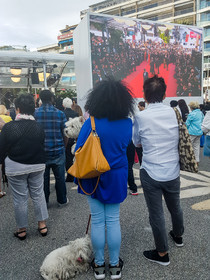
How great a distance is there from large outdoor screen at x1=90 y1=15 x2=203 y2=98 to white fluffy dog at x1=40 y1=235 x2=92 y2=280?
18.2 ft

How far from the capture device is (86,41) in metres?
7.14

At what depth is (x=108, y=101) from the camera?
1.81m

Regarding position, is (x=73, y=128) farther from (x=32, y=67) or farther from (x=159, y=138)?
(x=32, y=67)

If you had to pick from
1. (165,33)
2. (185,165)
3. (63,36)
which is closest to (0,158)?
(185,165)

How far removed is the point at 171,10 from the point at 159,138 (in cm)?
5316

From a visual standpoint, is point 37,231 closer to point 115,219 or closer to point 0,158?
point 0,158

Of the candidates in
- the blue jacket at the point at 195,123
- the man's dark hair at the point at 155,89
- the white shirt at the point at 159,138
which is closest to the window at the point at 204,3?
the blue jacket at the point at 195,123

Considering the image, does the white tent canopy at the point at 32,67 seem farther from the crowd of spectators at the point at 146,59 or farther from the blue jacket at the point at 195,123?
the blue jacket at the point at 195,123

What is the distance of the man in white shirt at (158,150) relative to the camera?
6.67 feet

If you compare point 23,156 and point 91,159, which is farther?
point 23,156

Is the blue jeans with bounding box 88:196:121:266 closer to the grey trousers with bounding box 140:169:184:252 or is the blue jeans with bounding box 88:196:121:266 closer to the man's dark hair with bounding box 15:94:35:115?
the grey trousers with bounding box 140:169:184:252

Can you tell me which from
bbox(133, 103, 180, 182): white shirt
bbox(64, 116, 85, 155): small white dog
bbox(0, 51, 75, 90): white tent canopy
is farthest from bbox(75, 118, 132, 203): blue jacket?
bbox(0, 51, 75, 90): white tent canopy

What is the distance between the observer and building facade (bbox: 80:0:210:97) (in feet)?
134

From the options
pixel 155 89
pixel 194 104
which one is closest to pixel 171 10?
pixel 194 104
